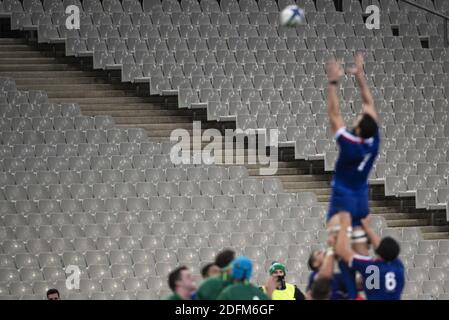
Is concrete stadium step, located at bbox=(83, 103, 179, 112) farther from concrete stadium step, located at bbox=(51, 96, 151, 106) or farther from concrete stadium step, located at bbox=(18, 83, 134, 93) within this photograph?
concrete stadium step, located at bbox=(18, 83, 134, 93)

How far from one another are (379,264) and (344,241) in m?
0.34

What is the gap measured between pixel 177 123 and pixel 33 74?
8.09 feet

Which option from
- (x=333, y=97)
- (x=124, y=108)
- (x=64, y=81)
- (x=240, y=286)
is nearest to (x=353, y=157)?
(x=333, y=97)

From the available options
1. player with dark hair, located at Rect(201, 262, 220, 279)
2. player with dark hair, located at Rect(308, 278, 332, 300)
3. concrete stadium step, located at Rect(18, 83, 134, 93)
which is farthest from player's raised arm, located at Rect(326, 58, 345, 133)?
concrete stadium step, located at Rect(18, 83, 134, 93)

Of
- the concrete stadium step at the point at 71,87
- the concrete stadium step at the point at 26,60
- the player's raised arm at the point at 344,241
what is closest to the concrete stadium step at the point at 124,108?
the concrete stadium step at the point at 71,87

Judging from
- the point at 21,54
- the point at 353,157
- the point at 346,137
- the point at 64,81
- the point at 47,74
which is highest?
the point at 21,54

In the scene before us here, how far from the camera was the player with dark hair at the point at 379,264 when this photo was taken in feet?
30.2

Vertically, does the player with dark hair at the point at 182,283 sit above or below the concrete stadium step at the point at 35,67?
below

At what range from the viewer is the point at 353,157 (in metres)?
9.16

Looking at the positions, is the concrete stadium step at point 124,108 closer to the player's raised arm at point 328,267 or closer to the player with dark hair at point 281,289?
the player with dark hair at point 281,289

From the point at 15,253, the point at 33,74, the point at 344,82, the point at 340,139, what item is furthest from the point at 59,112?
the point at 340,139

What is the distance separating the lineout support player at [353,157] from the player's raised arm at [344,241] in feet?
0.17

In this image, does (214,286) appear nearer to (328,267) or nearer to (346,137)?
(328,267)
